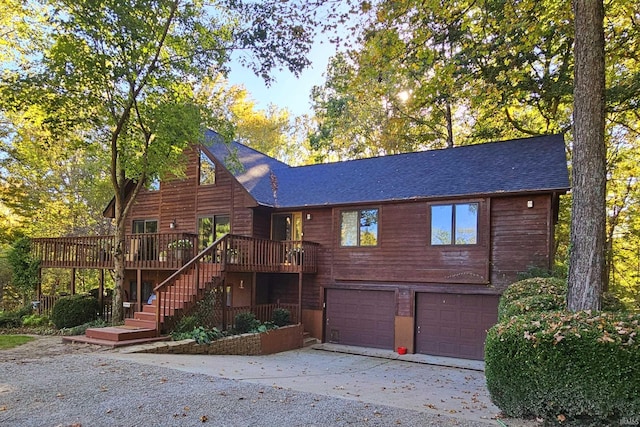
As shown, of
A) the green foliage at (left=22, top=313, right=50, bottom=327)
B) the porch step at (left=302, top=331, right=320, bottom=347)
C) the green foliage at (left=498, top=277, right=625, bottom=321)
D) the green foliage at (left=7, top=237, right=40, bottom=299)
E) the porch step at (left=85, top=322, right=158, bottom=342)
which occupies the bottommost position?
the porch step at (left=302, top=331, right=320, bottom=347)

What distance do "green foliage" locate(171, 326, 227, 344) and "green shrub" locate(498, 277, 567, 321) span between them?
685 cm

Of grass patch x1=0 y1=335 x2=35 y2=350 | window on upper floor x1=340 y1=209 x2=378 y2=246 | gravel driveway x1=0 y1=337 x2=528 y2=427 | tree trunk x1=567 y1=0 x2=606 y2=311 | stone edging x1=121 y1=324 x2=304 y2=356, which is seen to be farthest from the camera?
window on upper floor x1=340 y1=209 x2=378 y2=246

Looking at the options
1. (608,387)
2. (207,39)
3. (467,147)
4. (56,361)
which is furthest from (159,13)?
(608,387)

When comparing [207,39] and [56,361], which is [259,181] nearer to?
[207,39]

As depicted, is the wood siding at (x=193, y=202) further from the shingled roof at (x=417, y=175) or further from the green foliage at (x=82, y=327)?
the green foliage at (x=82, y=327)

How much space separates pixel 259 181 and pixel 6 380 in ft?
36.9

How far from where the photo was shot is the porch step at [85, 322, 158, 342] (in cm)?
933

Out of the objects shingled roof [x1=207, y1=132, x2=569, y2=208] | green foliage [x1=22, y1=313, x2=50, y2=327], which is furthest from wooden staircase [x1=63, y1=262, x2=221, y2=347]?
green foliage [x1=22, y1=313, x2=50, y2=327]

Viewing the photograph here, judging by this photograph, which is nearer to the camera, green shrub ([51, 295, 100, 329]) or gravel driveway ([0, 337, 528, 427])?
gravel driveway ([0, 337, 528, 427])

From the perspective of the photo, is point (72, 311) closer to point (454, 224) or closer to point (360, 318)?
point (360, 318)

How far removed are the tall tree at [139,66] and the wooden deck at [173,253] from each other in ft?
3.94

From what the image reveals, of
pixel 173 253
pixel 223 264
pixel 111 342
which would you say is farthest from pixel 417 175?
pixel 111 342

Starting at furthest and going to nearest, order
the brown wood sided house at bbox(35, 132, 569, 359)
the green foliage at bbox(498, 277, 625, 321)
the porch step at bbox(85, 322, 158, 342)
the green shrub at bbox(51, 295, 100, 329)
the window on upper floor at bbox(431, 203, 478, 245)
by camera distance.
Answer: the green shrub at bbox(51, 295, 100, 329), the window on upper floor at bbox(431, 203, 478, 245), the brown wood sided house at bbox(35, 132, 569, 359), the porch step at bbox(85, 322, 158, 342), the green foliage at bbox(498, 277, 625, 321)

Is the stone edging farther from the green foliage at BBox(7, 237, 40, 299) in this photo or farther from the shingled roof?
the green foliage at BBox(7, 237, 40, 299)
